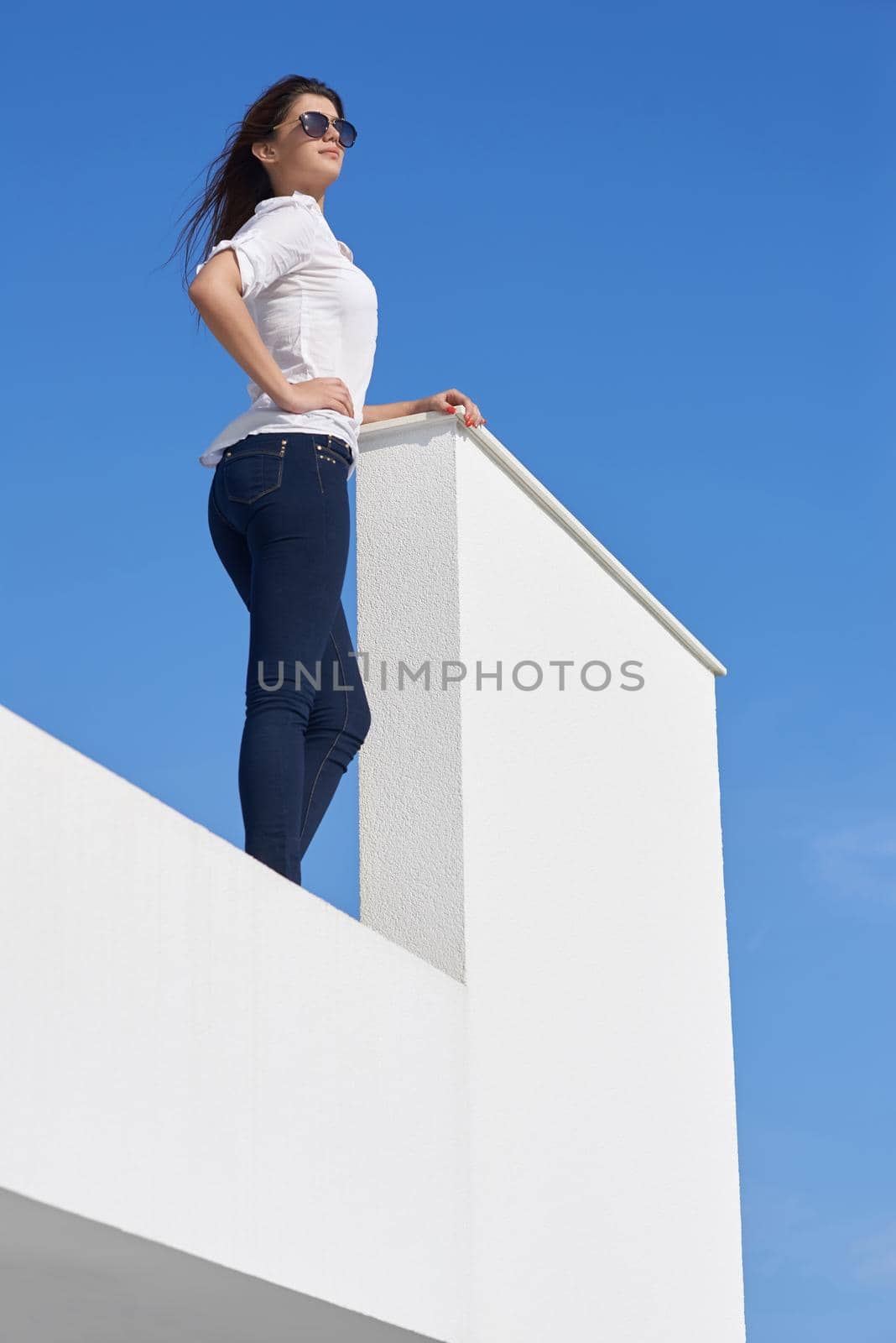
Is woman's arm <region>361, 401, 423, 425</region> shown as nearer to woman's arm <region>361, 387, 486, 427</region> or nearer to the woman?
woman's arm <region>361, 387, 486, 427</region>

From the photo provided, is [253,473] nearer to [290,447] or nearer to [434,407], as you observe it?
[290,447]

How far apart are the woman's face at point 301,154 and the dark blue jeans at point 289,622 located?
66cm

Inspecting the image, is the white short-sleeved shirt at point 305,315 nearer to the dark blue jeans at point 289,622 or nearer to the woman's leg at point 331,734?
the dark blue jeans at point 289,622

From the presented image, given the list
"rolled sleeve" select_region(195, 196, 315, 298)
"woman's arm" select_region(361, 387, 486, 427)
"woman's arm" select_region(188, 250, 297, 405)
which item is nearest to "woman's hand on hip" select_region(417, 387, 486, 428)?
"woman's arm" select_region(361, 387, 486, 427)

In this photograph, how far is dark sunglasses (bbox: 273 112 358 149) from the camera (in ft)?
13.9

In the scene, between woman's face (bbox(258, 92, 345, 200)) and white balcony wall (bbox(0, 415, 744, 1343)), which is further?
woman's face (bbox(258, 92, 345, 200))

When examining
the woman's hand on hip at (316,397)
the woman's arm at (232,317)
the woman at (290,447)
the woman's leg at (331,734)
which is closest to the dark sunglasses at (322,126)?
the woman at (290,447)

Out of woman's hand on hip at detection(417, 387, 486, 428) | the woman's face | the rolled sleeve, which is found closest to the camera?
the rolled sleeve

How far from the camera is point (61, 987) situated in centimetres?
290

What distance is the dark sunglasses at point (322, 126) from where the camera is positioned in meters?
4.24

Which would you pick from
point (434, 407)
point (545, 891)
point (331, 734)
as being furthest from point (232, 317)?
point (545, 891)

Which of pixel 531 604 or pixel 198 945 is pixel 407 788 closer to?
pixel 531 604

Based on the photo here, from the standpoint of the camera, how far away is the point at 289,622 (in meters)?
3.97

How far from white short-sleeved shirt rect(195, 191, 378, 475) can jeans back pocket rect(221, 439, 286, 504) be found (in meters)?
0.06
